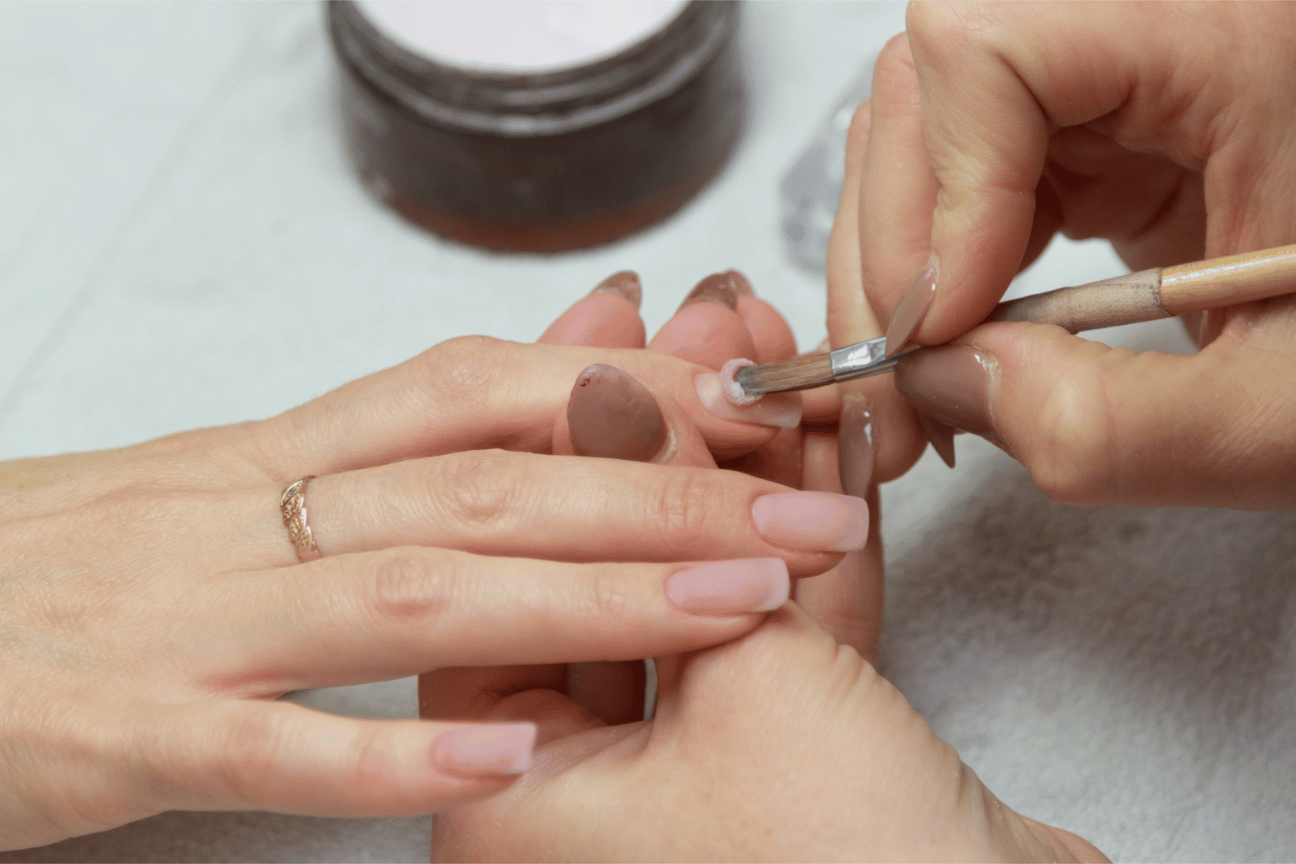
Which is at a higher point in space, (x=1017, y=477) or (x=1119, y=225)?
(x=1119, y=225)

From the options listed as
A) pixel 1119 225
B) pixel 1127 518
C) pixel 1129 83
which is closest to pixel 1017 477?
pixel 1127 518

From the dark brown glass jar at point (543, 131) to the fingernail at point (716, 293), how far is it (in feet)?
0.66

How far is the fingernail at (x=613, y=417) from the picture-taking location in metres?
0.62

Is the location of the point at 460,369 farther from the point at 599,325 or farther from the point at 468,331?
the point at 468,331

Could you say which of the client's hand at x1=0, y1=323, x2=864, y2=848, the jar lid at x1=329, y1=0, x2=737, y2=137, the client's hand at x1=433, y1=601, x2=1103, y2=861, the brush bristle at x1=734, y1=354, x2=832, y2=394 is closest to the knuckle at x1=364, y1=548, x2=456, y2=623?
the client's hand at x1=0, y1=323, x2=864, y2=848

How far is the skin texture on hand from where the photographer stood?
534mm

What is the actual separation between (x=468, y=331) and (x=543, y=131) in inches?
7.3

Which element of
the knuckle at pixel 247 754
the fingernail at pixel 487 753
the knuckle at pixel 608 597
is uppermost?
the knuckle at pixel 608 597

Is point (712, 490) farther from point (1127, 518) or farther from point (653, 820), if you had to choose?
point (1127, 518)

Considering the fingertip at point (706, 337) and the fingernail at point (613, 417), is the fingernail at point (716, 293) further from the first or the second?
the fingernail at point (613, 417)

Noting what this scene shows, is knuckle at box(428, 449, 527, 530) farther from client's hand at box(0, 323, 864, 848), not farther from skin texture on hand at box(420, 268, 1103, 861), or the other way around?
skin texture on hand at box(420, 268, 1103, 861)

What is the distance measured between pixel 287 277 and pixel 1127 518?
2.38 feet

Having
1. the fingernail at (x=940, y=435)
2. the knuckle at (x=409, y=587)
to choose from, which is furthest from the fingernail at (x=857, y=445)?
the knuckle at (x=409, y=587)

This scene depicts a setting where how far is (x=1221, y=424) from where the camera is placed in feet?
1.91
